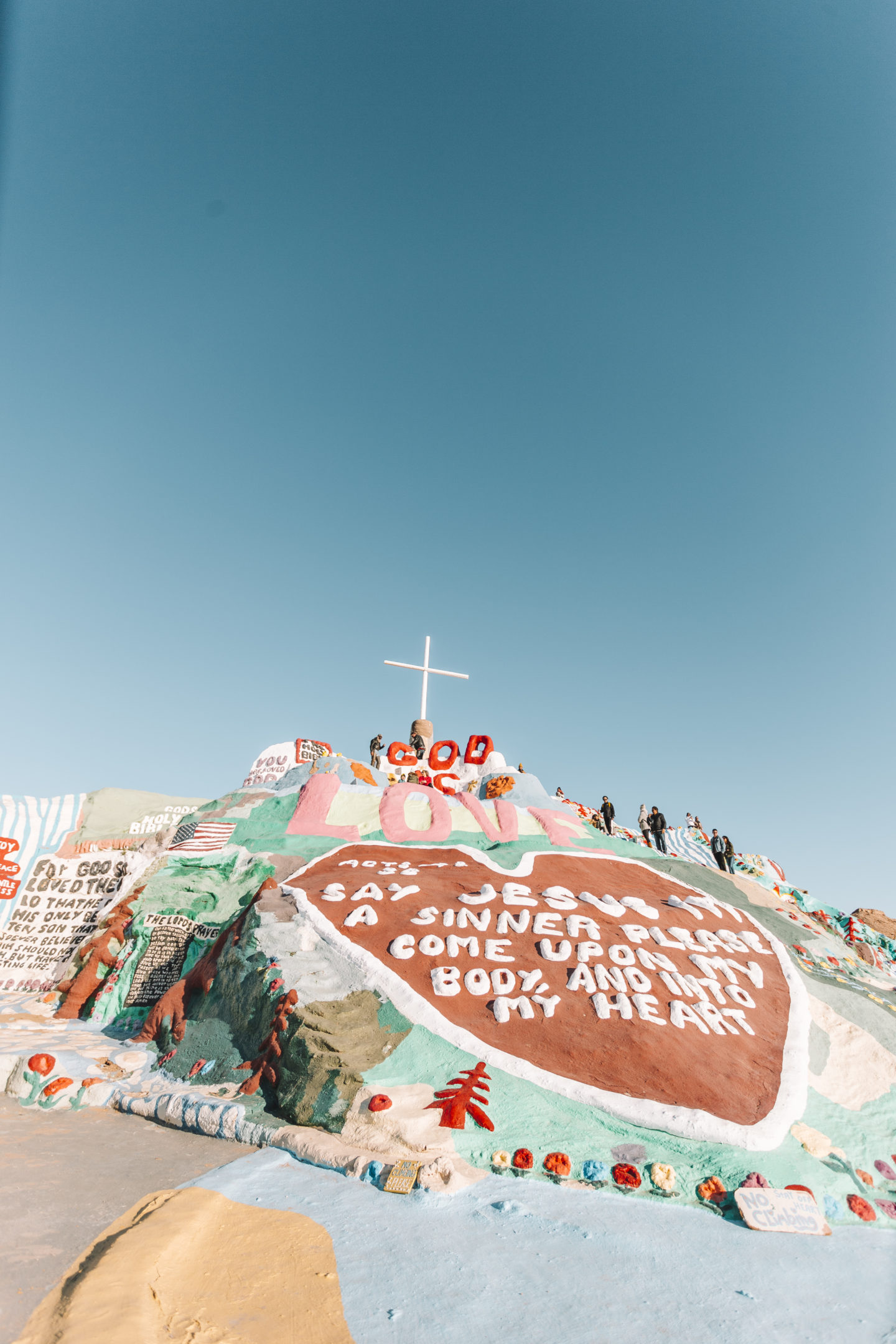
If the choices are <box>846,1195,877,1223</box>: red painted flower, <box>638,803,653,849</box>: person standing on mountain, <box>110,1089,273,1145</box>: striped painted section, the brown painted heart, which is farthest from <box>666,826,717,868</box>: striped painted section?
<box>110,1089,273,1145</box>: striped painted section

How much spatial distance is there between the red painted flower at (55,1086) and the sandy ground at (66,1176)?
0.19m

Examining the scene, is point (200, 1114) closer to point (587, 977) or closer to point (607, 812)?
point (587, 977)

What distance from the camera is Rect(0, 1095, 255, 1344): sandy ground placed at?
12.2 ft

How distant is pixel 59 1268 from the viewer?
375 centimetres

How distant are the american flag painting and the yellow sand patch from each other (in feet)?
31.5

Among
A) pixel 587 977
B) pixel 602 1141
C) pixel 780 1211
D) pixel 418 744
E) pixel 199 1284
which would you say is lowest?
pixel 199 1284

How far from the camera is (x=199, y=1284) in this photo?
3770mm

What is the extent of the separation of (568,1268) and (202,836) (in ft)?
37.5

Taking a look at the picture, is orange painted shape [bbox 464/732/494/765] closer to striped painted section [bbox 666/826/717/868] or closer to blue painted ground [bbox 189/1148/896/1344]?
striped painted section [bbox 666/826/717/868]

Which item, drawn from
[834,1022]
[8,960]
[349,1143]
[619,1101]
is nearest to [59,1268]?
[349,1143]

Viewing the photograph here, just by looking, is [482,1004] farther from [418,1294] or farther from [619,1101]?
[418,1294]

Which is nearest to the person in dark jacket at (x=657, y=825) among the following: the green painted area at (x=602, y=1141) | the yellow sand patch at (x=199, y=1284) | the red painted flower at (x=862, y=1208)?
the green painted area at (x=602, y=1141)

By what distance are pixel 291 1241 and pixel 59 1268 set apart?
1.31m

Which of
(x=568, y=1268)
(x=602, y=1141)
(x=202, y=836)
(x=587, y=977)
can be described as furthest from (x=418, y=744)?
(x=568, y=1268)
